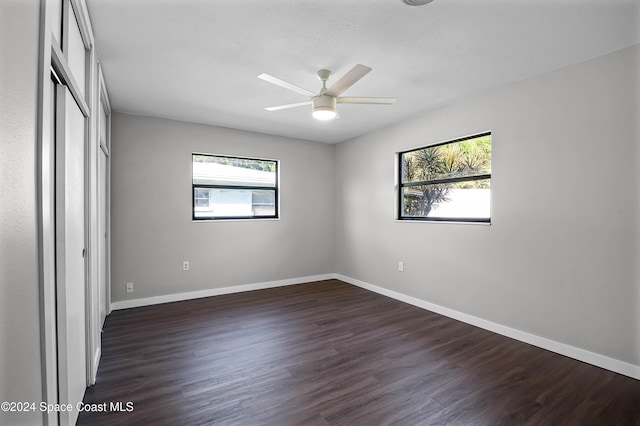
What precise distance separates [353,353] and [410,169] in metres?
2.62

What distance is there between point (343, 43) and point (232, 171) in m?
2.92

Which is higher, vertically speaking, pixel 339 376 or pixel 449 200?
pixel 449 200

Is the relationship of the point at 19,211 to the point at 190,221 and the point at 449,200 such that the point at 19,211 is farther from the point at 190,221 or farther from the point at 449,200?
the point at 449,200

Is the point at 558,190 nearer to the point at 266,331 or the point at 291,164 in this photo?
the point at 266,331

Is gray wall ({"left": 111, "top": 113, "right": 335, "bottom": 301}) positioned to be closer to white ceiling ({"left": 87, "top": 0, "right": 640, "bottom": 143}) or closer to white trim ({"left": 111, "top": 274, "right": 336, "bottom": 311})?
white trim ({"left": 111, "top": 274, "right": 336, "bottom": 311})

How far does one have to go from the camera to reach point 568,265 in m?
2.63

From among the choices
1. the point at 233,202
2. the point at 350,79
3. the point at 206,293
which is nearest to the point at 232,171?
the point at 233,202

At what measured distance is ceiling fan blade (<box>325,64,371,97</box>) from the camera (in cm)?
214

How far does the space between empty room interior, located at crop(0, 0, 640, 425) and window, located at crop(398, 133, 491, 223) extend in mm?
26

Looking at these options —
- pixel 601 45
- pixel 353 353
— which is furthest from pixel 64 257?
pixel 601 45

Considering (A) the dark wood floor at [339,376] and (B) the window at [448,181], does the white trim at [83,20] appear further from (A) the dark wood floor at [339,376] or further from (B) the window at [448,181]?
(B) the window at [448,181]

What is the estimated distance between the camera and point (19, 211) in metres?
0.88

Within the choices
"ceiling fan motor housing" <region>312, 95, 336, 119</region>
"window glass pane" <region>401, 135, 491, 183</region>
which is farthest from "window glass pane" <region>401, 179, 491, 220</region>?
"ceiling fan motor housing" <region>312, 95, 336, 119</region>

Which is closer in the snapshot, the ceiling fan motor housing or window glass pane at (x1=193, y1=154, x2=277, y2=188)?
the ceiling fan motor housing
